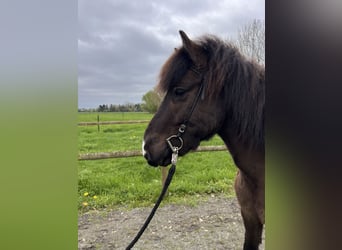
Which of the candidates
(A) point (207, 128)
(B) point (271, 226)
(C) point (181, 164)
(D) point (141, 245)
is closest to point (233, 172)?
(C) point (181, 164)

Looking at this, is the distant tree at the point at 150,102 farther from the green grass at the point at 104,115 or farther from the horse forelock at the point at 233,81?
the horse forelock at the point at 233,81

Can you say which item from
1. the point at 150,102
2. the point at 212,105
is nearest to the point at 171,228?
the point at 150,102

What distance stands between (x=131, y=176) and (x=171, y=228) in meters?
1.01

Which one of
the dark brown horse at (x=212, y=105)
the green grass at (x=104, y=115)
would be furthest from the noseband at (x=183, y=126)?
the green grass at (x=104, y=115)

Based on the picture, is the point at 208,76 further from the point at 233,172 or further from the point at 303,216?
the point at 233,172

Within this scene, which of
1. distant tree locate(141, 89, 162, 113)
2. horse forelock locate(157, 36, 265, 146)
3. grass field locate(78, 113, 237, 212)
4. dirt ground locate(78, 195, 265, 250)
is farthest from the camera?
grass field locate(78, 113, 237, 212)

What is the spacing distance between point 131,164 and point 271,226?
10.9 ft

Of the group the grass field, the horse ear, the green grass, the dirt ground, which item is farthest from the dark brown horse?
the grass field

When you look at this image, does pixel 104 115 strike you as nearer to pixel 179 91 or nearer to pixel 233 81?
pixel 179 91

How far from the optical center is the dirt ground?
2.35 metres

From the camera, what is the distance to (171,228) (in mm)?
2652

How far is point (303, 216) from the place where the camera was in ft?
1.48

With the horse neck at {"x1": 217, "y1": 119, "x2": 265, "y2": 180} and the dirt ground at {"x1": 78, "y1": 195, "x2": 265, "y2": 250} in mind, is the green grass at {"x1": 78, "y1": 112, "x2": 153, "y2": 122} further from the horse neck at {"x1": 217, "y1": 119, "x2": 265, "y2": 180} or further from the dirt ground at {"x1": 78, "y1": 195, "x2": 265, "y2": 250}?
the dirt ground at {"x1": 78, "y1": 195, "x2": 265, "y2": 250}

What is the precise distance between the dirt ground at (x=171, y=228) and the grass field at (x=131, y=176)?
0.70 ft
